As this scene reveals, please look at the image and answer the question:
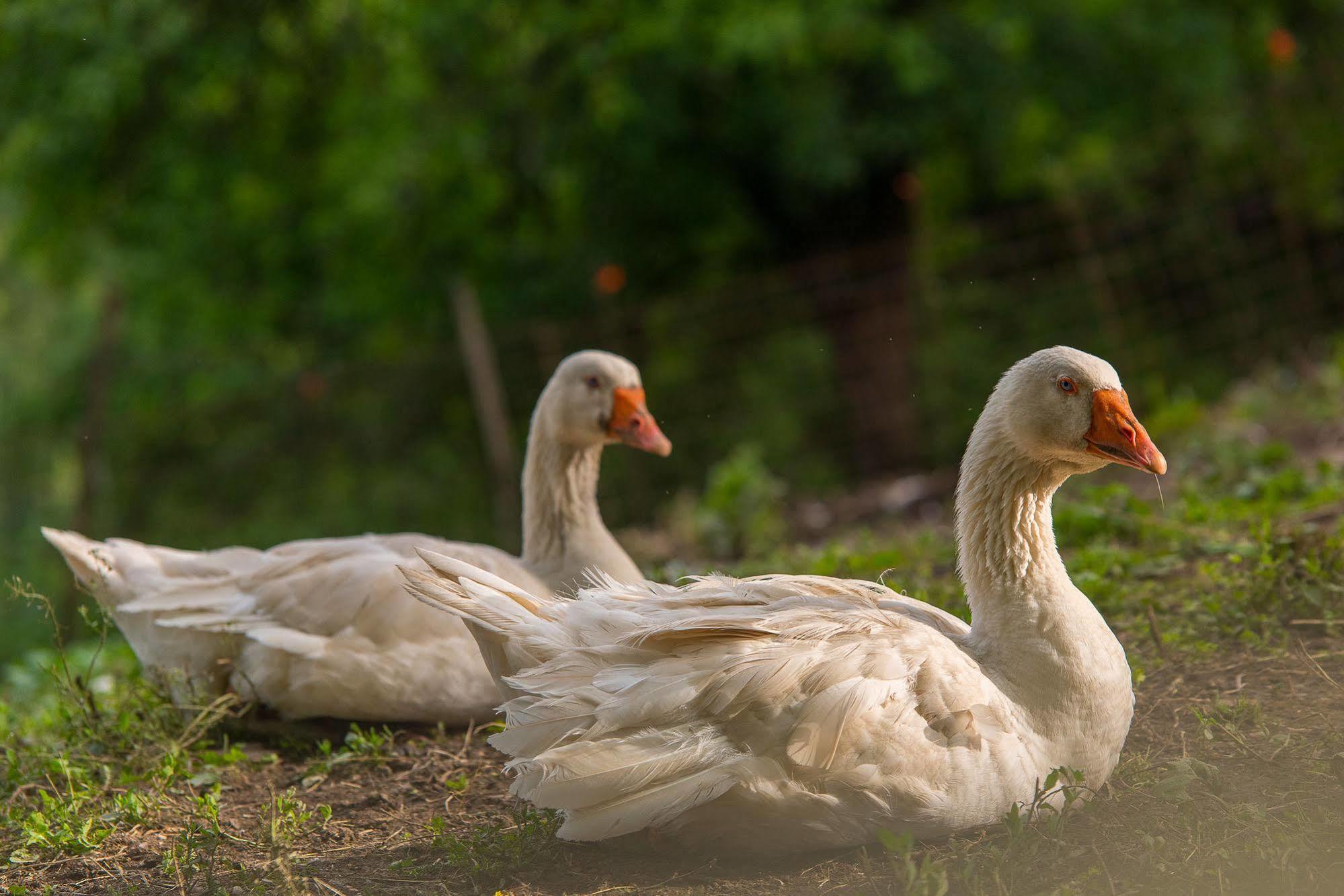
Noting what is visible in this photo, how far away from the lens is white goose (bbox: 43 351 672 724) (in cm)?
492

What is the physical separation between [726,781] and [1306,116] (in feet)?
50.4

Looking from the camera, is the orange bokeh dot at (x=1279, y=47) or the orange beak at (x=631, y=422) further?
the orange bokeh dot at (x=1279, y=47)

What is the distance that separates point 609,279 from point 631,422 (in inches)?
335

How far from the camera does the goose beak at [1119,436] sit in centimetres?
372

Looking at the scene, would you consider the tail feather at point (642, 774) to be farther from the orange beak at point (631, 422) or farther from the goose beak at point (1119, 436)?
the orange beak at point (631, 422)

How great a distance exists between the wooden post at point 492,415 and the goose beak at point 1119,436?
8739 mm

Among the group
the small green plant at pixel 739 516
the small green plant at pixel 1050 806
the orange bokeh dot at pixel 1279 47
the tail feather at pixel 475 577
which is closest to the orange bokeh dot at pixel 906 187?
the orange bokeh dot at pixel 1279 47

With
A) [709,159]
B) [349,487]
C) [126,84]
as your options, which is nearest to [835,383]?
[709,159]

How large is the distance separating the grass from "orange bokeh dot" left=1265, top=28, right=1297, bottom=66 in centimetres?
830

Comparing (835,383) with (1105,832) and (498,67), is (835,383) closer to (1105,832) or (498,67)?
(498,67)

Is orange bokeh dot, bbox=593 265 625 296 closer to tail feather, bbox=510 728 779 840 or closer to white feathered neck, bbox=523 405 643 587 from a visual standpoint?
white feathered neck, bbox=523 405 643 587

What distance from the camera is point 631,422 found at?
5660 mm

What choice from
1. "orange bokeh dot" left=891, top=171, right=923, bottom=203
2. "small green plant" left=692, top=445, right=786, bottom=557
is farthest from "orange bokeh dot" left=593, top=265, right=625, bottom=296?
"small green plant" left=692, top=445, right=786, bottom=557

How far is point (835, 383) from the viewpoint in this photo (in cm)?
1348
